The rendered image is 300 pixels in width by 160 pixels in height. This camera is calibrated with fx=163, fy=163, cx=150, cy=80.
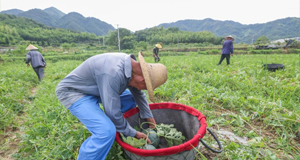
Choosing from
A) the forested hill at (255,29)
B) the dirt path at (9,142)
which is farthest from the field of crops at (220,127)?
the forested hill at (255,29)

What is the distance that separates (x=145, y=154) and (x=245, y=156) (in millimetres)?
1032

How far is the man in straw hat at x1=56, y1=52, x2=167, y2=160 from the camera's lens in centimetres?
150

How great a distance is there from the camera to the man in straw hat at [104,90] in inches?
59.1

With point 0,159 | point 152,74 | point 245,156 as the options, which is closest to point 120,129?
point 152,74

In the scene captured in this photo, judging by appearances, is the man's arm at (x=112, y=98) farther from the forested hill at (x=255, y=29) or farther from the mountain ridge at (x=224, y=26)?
the mountain ridge at (x=224, y=26)

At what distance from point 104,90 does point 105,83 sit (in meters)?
0.07

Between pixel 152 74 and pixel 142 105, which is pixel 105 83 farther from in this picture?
pixel 142 105

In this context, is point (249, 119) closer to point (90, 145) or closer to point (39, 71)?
point (90, 145)

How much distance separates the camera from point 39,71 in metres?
6.18

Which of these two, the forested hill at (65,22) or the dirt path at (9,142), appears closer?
the dirt path at (9,142)

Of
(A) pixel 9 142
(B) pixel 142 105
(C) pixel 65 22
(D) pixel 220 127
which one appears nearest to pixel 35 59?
(A) pixel 9 142

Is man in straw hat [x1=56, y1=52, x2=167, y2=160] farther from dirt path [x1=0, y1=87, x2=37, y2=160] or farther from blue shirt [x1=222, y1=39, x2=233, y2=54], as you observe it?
blue shirt [x1=222, y1=39, x2=233, y2=54]

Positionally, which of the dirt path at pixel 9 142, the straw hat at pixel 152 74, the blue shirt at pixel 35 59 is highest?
the straw hat at pixel 152 74

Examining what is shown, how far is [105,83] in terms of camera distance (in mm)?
1484
